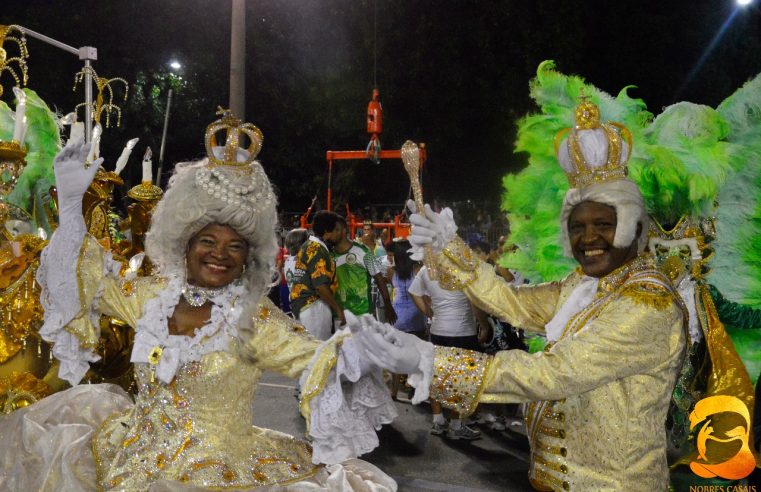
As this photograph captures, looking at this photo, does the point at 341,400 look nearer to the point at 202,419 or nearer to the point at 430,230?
the point at 202,419

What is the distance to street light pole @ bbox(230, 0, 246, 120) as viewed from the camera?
9.60 m

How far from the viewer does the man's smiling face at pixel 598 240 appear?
239 cm

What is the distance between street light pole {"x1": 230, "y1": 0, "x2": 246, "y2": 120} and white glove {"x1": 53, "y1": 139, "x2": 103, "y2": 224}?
7112mm

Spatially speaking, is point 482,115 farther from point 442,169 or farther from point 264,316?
point 264,316

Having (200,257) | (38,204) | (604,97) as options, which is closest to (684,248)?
(604,97)

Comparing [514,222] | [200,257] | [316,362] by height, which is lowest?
[316,362]

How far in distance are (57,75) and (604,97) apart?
55.0 feet

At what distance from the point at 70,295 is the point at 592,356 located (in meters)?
2.03

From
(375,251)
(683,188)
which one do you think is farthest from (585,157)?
(375,251)

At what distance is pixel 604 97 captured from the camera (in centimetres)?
320

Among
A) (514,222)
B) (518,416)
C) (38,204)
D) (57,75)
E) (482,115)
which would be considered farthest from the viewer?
(482,115)

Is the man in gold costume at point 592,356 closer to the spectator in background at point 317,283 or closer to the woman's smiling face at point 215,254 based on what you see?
the woman's smiling face at point 215,254

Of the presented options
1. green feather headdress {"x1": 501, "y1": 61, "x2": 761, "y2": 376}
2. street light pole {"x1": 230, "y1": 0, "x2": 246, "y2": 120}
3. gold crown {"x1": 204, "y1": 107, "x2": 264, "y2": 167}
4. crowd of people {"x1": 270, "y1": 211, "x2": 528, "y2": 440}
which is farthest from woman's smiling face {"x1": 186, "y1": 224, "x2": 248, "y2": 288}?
street light pole {"x1": 230, "y1": 0, "x2": 246, "y2": 120}

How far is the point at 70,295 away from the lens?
2672 mm
